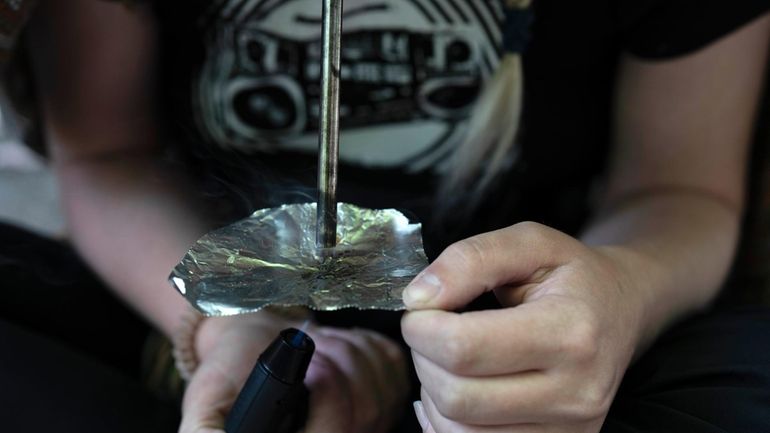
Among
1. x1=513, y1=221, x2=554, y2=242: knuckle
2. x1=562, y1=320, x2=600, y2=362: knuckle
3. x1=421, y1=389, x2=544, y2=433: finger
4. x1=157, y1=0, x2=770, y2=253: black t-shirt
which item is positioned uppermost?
Result: x1=157, y1=0, x2=770, y2=253: black t-shirt

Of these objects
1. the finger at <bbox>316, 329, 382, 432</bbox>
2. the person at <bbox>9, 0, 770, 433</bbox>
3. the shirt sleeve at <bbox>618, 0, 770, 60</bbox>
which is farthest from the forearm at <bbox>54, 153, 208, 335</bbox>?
the shirt sleeve at <bbox>618, 0, 770, 60</bbox>

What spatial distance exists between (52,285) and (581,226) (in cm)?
45

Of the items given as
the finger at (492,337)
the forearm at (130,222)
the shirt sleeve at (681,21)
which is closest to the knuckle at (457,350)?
the finger at (492,337)

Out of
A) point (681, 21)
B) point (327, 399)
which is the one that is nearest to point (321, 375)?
point (327, 399)

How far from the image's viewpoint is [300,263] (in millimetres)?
372

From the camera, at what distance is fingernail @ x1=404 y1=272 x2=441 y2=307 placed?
13.0 inches

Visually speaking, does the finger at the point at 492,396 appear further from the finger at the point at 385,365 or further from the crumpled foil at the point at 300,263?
the finger at the point at 385,365

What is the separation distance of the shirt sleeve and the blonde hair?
0.11 m

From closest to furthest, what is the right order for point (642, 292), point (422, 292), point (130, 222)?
point (422, 292)
point (642, 292)
point (130, 222)

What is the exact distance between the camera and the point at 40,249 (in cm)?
63

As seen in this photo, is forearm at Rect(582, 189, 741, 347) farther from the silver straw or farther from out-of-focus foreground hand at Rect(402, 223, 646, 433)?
the silver straw

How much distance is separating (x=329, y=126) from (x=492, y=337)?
12 centimetres

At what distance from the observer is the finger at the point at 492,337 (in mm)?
332

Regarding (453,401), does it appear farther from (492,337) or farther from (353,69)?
(353,69)
